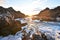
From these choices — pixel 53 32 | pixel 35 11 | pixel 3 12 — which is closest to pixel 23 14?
pixel 35 11

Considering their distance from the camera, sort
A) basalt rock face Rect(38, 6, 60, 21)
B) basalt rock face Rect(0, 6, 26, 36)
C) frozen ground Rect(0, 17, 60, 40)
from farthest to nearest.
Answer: basalt rock face Rect(38, 6, 60, 21) → basalt rock face Rect(0, 6, 26, 36) → frozen ground Rect(0, 17, 60, 40)

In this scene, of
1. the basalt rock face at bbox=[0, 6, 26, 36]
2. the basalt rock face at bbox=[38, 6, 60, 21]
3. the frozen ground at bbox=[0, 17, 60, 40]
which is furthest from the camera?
the basalt rock face at bbox=[38, 6, 60, 21]

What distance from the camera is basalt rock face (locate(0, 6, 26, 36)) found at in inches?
175

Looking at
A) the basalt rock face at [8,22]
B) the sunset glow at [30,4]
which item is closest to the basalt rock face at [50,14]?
the sunset glow at [30,4]

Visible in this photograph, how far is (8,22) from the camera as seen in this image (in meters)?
4.68

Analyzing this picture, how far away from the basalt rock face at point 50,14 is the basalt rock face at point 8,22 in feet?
3.65

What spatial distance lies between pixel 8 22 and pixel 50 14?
84.8 inches

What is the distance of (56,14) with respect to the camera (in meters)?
4.95

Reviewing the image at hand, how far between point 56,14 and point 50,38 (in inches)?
62.4

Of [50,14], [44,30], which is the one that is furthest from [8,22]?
[50,14]

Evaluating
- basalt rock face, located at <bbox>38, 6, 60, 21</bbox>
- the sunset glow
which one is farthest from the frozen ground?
the sunset glow

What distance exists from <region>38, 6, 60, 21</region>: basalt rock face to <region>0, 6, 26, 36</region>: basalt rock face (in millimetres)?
1113

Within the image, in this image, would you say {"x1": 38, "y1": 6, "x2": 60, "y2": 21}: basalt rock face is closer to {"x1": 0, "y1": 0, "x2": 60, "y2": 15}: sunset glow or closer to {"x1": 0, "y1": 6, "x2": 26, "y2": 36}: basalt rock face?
{"x1": 0, "y1": 0, "x2": 60, "y2": 15}: sunset glow

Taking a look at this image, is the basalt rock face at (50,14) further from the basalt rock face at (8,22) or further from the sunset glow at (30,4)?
the basalt rock face at (8,22)
